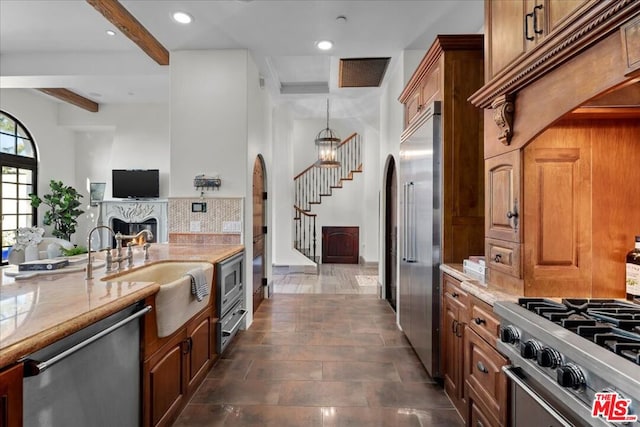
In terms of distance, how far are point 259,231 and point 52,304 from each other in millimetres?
3384

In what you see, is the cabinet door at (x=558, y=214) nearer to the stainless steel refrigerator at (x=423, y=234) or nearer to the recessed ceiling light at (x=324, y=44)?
the stainless steel refrigerator at (x=423, y=234)

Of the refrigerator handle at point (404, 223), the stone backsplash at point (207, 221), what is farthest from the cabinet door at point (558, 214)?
the stone backsplash at point (207, 221)

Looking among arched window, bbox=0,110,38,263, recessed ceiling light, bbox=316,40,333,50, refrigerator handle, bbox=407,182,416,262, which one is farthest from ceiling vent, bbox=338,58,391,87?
arched window, bbox=0,110,38,263

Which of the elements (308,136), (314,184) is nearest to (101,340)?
(314,184)

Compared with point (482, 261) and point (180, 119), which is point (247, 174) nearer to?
point (180, 119)

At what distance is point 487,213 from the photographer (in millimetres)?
1975

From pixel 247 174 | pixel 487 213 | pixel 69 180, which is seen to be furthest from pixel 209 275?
pixel 69 180

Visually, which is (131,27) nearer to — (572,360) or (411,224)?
(411,224)

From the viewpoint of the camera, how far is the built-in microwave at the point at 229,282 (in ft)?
9.91

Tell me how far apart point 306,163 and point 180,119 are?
6.40 metres

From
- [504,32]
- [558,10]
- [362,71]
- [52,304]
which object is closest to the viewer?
[558,10]

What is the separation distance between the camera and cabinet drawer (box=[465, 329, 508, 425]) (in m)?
1.60

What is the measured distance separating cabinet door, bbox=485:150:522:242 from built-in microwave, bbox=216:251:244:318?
84.6 inches

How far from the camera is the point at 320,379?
2801mm
